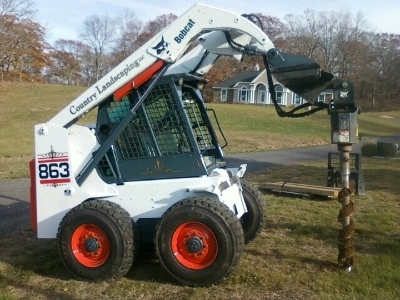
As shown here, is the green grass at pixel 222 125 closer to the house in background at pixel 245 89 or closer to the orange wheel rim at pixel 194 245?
the orange wheel rim at pixel 194 245

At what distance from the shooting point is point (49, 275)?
5.70m

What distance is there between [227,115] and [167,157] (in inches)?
1308

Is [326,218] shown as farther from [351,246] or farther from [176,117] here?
[176,117]

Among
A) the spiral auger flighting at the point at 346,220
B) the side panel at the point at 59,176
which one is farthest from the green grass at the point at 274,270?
the side panel at the point at 59,176

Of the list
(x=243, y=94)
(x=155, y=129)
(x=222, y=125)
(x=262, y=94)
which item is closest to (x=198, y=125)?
(x=155, y=129)

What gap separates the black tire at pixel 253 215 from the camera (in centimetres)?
687

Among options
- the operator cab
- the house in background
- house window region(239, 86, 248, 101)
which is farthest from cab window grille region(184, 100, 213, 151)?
house window region(239, 86, 248, 101)

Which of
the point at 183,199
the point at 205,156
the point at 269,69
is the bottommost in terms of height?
the point at 183,199

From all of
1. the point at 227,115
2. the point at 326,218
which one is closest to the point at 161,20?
the point at 227,115

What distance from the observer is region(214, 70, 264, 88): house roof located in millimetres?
65188

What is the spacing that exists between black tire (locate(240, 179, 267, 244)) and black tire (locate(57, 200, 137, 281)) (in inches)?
77.8

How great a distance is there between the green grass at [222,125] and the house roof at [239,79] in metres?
20.0

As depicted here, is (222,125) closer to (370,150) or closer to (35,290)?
(370,150)

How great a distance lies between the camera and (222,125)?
1299 inches
